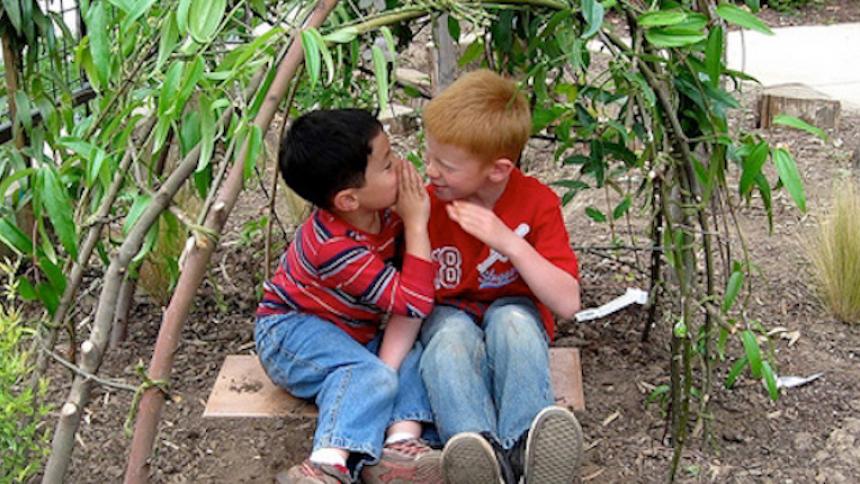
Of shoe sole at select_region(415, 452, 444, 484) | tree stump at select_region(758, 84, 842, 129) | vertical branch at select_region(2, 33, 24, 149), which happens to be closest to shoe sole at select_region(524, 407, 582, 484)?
shoe sole at select_region(415, 452, 444, 484)

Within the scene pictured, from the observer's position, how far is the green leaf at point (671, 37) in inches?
101

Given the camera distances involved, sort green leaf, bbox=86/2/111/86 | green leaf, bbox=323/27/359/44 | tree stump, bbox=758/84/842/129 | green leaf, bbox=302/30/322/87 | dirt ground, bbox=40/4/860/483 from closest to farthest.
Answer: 1. green leaf, bbox=302/30/322/87
2. green leaf, bbox=323/27/359/44
3. green leaf, bbox=86/2/111/86
4. dirt ground, bbox=40/4/860/483
5. tree stump, bbox=758/84/842/129

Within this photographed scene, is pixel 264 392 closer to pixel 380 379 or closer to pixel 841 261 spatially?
pixel 380 379

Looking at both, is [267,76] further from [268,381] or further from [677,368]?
[677,368]

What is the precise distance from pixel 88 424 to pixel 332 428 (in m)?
1.03

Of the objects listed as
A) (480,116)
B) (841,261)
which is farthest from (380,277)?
(841,261)

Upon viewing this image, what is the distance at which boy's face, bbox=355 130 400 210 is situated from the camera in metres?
2.80

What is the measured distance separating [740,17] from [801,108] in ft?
13.0

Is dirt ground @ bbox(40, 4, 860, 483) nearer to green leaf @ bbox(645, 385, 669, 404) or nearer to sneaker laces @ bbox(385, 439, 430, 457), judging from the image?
green leaf @ bbox(645, 385, 669, 404)

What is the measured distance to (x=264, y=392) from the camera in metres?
3.00

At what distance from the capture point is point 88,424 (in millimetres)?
3467

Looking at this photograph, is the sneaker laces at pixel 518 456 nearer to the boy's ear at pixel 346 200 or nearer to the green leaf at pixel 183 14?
the boy's ear at pixel 346 200

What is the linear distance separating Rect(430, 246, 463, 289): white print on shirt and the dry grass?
1585 millimetres

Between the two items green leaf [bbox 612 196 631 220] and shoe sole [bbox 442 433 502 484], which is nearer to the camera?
shoe sole [bbox 442 433 502 484]
